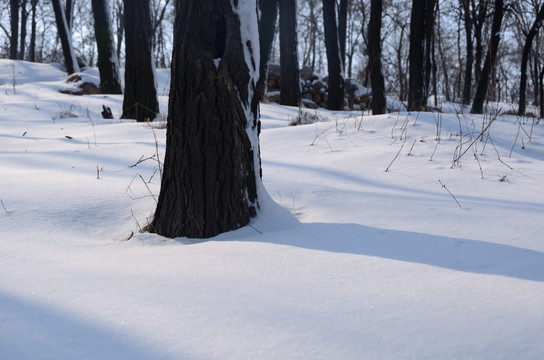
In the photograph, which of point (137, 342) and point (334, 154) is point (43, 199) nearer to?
point (137, 342)

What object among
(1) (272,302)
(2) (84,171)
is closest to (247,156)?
Answer: (1) (272,302)

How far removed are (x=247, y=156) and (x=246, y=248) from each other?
1.96 feet

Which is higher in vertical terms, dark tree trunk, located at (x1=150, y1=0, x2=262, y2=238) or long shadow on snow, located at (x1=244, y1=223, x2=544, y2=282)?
dark tree trunk, located at (x1=150, y1=0, x2=262, y2=238)

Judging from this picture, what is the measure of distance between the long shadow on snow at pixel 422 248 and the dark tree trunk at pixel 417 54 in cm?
566

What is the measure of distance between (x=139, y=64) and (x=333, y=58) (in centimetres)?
611

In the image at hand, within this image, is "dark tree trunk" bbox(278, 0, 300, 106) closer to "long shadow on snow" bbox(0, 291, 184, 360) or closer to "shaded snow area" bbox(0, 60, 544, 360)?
"shaded snow area" bbox(0, 60, 544, 360)

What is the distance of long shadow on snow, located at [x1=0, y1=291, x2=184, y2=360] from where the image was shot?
977 millimetres

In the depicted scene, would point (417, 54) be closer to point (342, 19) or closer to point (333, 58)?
point (333, 58)

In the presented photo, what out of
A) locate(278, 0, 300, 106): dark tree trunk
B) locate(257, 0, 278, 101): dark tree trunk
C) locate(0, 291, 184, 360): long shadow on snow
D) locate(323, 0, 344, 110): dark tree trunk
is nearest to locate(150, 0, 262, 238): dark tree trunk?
locate(0, 291, 184, 360): long shadow on snow

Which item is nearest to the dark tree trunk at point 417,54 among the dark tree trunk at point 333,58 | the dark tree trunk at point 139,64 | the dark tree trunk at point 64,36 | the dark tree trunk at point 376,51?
the dark tree trunk at point 376,51

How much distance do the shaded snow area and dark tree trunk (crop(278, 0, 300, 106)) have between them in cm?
806

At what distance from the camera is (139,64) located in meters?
6.51

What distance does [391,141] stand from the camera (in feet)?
12.6

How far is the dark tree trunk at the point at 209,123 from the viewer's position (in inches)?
80.4
